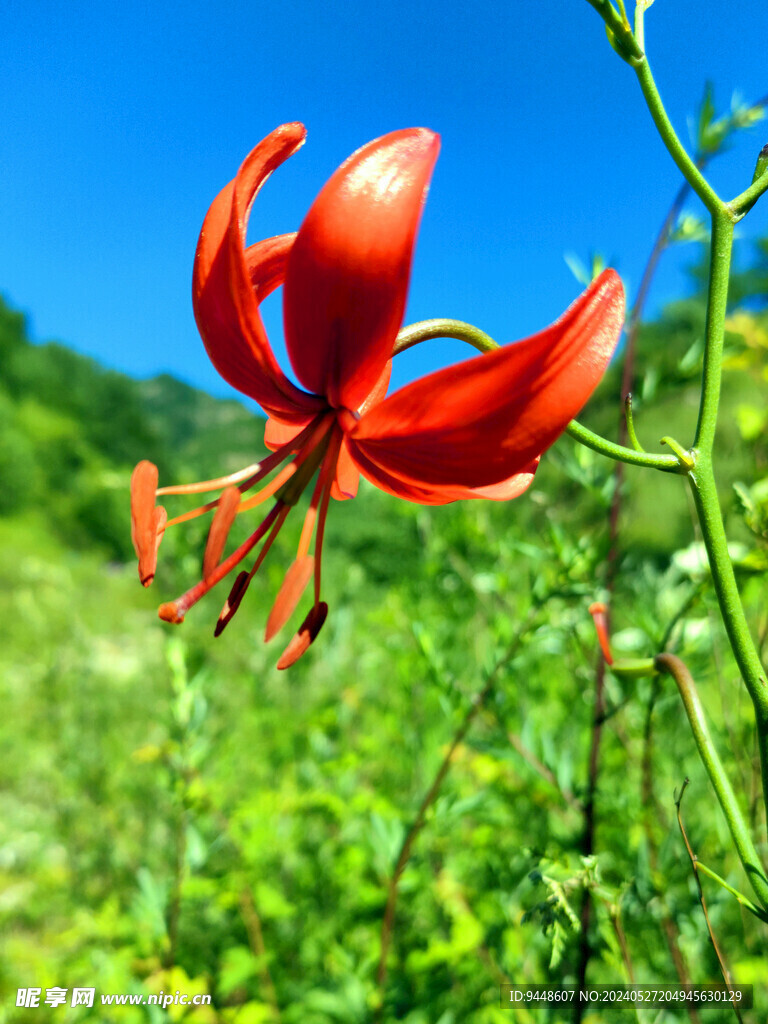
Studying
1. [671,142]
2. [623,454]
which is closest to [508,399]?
[623,454]

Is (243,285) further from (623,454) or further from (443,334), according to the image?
(623,454)

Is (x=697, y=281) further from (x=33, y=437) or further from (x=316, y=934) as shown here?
(x=33, y=437)

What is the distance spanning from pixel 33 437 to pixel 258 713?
1910 cm

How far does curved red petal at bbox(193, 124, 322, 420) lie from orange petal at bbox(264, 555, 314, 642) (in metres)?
0.13

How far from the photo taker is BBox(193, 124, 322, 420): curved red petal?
0.43 m

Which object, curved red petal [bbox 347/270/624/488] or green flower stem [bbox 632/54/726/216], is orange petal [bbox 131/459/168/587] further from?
green flower stem [bbox 632/54/726/216]

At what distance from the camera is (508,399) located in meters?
0.35

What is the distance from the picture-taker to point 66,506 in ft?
53.4

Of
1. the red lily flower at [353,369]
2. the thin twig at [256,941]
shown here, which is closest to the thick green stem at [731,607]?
the red lily flower at [353,369]

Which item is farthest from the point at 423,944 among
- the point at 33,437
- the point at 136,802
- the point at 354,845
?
the point at 33,437

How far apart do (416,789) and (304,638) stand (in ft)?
3.31

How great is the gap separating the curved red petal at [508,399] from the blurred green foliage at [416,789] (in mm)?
270

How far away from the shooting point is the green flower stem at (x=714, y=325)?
Answer: 1.23ft

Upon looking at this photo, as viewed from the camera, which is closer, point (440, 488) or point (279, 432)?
point (440, 488)
